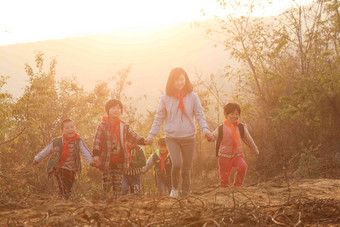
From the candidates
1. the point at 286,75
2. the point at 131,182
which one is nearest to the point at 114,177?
the point at 131,182

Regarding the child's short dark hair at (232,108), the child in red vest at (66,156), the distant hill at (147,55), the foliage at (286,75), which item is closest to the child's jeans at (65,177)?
the child in red vest at (66,156)

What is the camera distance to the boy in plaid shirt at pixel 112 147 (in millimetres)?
5996

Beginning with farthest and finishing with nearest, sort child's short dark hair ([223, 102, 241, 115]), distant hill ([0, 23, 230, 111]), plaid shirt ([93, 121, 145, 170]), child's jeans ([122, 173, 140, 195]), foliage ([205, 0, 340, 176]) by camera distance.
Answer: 1. distant hill ([0, 23, 230, 111])
2. foliage ([205, 0, 340, 176])
3. child's jeans ([122, 173, 140, 195])
4. child's short dark hair ([223, 102, 241, 115])
5. plaid shirt ([93, 121, 145, 170])

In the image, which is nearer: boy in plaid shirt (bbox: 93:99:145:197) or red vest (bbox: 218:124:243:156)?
boy in plaid shirt (bbox: 93:99:145:197)

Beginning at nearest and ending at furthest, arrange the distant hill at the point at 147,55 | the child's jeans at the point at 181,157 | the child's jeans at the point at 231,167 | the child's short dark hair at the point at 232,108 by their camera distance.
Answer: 1. the child's jeans at the point at 181,157
2. the child's jeans at the point at 231,167
3. the child's short dark hair at the point at 232,108
4. the distant hill at the point at 147,55

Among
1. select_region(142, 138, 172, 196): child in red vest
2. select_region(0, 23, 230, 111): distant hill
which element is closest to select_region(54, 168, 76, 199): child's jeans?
select_region(142, 138, 172, 196): child in red vest

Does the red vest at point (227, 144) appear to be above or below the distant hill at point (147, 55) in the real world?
below

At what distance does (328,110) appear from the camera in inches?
436

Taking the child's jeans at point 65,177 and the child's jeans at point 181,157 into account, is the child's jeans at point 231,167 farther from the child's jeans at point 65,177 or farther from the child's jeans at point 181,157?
the child's jeans at point 65,177

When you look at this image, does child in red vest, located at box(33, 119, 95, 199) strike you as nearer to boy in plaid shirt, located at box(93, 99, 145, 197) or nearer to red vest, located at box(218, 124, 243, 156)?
boy in plaid shirt, located at box(93, 99, 145, 197)

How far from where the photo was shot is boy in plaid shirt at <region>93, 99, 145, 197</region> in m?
6.00

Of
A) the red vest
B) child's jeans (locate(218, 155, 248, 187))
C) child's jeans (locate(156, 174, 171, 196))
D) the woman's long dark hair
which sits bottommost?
child's jeans (locate(156, 174, 171, 196))

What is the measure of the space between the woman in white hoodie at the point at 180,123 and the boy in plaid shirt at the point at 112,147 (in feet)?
1.50

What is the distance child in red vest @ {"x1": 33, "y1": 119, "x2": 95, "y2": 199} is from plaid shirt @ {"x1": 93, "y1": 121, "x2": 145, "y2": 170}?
244mm
